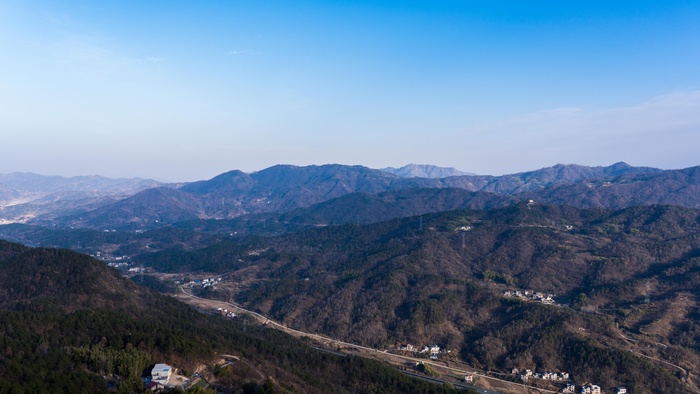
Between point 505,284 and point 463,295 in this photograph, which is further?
point 505,284

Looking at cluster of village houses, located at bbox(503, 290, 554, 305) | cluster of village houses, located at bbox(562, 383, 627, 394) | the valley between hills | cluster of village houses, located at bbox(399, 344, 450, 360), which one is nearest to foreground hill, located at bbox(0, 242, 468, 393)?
the valley between hills

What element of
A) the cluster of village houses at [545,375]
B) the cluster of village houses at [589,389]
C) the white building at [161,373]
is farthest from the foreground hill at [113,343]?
the cluster of village houses at [589,389]

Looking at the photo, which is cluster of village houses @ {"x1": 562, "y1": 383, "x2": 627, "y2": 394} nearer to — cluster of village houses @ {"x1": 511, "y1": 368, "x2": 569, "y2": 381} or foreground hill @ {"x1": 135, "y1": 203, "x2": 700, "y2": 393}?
foreground hill @ {"x1": 135, "y1": 203, "x2": 700, "y2": 393}

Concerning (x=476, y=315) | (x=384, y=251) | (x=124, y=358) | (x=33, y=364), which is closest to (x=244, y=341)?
(x=124, y=358)

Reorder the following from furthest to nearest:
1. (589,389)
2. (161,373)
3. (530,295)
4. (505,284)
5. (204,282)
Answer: (204,282), (505,284), (530,295), (589,389), (161,373)

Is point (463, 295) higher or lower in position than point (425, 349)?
higher

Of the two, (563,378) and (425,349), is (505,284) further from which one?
(563,378)

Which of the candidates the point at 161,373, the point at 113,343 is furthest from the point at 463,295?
the point at 161,373
